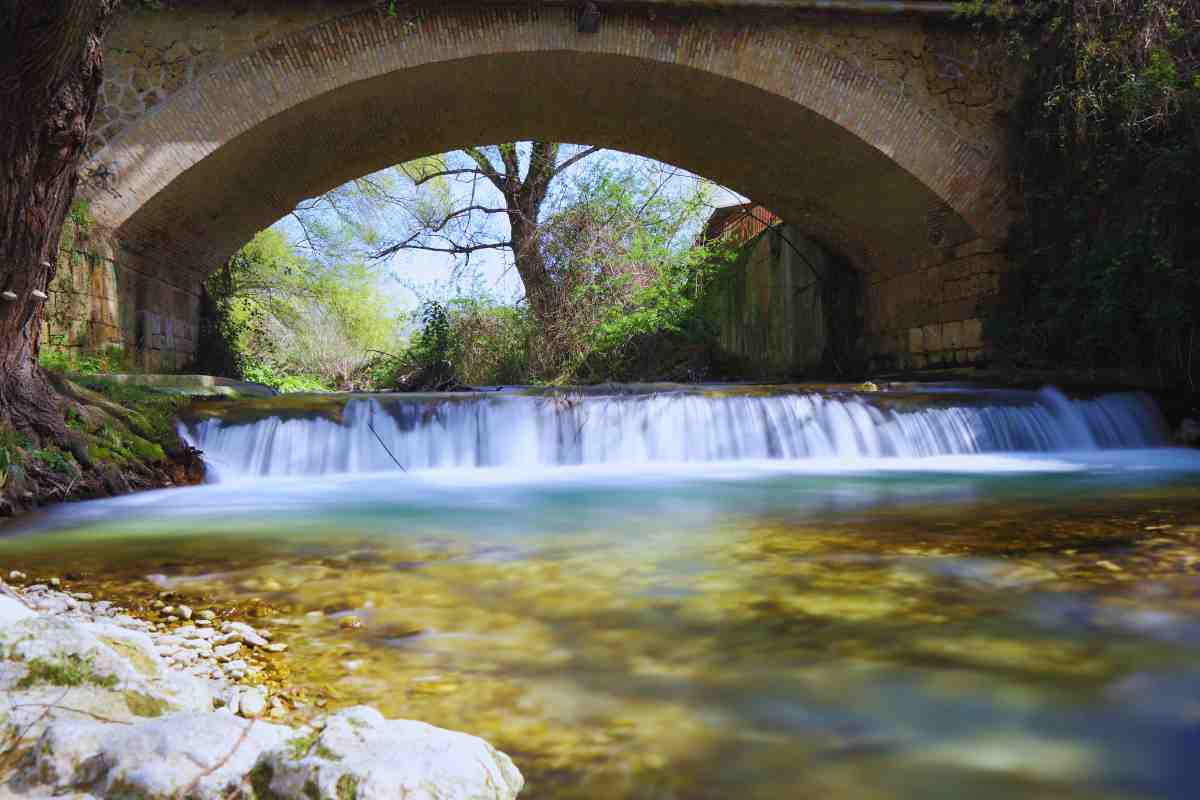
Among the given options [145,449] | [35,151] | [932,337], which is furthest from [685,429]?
[932,337]

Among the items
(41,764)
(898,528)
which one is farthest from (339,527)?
(41,764)

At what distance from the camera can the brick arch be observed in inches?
312

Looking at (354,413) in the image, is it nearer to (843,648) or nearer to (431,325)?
(843,648)

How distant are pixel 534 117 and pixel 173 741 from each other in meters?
9.77

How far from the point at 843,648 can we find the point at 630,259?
1181cm

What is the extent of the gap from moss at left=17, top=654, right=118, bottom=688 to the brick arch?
7806 millimetres

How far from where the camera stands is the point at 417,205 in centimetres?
1563

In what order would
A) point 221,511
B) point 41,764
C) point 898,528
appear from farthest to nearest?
1. point 221,511
2. point 898,528
3. point 41,764

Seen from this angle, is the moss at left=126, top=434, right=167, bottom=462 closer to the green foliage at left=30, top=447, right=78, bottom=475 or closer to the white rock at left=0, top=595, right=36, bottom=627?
the green foliage at left=30, top=447, right=78, bottom=475

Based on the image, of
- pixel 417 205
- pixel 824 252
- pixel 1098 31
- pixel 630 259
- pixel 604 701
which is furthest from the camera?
pixel 417 205

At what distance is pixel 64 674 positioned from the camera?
1.10 meters

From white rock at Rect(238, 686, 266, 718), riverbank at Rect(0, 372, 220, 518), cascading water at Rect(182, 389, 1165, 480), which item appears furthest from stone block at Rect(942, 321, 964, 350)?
white rock at Rect(238, 686, 266, 718)

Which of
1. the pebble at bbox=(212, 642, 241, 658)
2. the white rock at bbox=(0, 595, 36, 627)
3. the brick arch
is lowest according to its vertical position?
the pebble at bbox=(212, 642, 241, 658)

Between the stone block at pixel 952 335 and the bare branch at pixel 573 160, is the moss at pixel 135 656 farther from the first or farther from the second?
the bare branch at pixel 573 160
